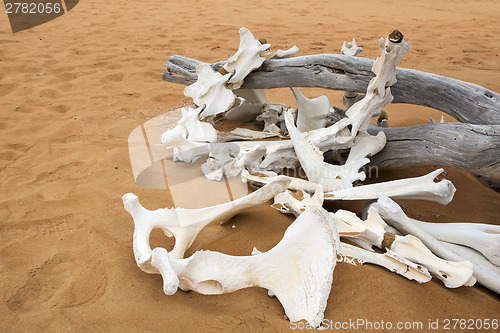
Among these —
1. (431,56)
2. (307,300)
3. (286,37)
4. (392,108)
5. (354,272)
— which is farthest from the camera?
(286,37)

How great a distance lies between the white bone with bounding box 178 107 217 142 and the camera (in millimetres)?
2744

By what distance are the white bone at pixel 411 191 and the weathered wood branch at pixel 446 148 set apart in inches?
10.6

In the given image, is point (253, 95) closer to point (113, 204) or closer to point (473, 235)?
point (113, 204)

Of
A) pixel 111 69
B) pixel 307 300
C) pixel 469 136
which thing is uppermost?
pixel 469 136

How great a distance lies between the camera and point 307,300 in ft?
4.83

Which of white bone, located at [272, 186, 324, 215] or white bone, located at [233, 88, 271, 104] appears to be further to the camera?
white bone, located at [233, 88, 271, 104]

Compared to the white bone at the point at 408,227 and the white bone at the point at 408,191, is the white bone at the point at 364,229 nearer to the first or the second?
the white bone at the point at 408,227

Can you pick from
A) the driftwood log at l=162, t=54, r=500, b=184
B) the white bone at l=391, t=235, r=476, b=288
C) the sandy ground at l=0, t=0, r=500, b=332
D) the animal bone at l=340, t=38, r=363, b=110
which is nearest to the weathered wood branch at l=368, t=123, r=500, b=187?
the driftwood log at l=162, t=54, r=500, b=184

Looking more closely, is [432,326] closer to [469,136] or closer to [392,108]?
[469,136]

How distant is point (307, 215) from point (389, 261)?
0.56m

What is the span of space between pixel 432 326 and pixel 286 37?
18.8ft

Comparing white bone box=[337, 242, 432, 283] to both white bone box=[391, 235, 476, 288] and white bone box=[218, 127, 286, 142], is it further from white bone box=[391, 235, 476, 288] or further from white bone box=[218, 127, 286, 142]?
white bone box=[218, 127, 286, 142]

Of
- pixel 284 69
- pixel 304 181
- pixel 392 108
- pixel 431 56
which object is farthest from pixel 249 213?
pixel 431 56

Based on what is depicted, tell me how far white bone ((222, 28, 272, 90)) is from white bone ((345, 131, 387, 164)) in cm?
93
